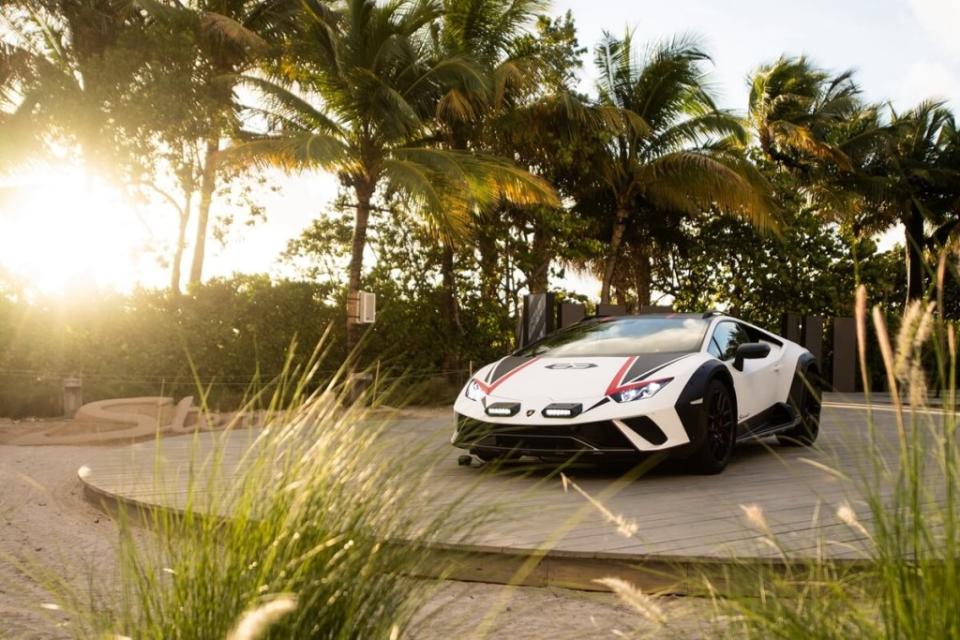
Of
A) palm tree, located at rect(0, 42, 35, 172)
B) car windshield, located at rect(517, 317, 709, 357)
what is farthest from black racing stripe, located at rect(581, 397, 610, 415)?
palm tree, located at rect(0, 42, 35, 172)

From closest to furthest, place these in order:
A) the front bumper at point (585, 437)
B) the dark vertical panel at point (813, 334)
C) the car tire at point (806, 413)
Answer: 1. the front bumper at point (585, 437)
2. the car tire at point (806, 413)
3. the dark vertical panel at point (813, 334)

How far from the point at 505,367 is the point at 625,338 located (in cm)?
104

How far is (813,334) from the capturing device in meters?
21.8

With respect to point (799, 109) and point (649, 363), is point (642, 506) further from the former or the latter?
point (799, 109)

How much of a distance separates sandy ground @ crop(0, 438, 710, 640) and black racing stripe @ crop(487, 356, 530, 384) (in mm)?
2804

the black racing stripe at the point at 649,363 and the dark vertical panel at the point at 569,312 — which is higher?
the dark vertical panel at the point at 569,312

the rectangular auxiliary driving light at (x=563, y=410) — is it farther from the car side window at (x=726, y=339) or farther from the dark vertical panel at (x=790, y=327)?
the dark vertical panel at (x=790, y=327)

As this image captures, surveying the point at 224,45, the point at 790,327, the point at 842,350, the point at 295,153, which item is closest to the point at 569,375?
the point at 295,153

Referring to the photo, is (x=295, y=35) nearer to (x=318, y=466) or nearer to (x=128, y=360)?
(x=128, y=360)

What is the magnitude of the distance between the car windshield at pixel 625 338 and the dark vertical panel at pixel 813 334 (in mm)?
14966

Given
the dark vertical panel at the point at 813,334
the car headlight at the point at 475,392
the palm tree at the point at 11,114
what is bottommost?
the car headlight at the point at 475,392

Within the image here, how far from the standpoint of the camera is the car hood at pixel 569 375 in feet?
21.6

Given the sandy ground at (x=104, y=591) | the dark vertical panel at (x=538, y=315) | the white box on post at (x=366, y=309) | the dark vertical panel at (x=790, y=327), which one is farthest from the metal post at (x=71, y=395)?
the dark vertical panel at (x=790, y=327)

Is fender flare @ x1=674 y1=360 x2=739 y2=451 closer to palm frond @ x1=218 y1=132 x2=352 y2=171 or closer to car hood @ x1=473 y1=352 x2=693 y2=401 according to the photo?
car hood @ x1=473 y1=352 x2=693 y2=401
